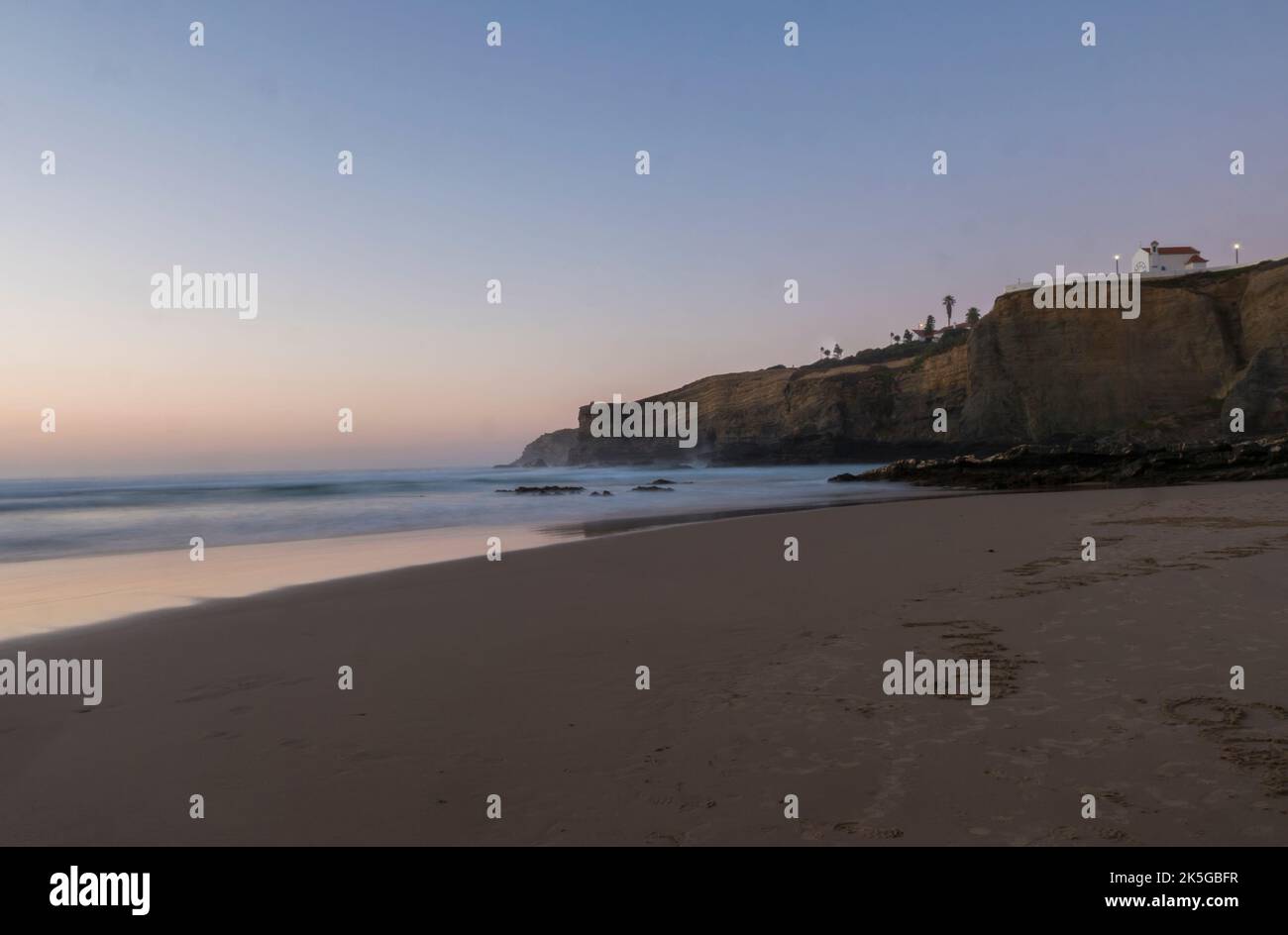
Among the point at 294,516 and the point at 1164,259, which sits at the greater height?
the point at 1164,259

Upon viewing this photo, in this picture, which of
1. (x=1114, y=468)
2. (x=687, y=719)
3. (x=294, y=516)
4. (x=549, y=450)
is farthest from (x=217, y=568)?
(x=549, y=450)

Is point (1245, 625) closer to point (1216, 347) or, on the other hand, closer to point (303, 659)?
point (303, 659)

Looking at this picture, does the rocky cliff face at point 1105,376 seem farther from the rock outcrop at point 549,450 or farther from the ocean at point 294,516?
the rock outcrop at point 549,450

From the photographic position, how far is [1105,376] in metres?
51.6

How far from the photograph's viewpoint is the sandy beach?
3041 millimetres

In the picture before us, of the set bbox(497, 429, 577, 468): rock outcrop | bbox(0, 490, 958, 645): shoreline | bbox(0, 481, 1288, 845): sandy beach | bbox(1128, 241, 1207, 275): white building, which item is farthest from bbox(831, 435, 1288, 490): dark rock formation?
bbox(497, 429, 577, 468): rock outcrop

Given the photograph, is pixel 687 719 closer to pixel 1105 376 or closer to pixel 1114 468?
pixel 1114 468

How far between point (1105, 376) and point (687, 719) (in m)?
58.1

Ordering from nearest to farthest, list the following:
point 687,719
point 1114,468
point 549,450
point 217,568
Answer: point 687,719, point 217,568, point 1114,468, point 549,450

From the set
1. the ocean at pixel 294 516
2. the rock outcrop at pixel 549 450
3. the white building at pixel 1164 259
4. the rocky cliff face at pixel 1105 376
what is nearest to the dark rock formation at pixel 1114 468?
the ocean at pixel 294 516

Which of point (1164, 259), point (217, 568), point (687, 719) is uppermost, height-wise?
point (1164, 259)

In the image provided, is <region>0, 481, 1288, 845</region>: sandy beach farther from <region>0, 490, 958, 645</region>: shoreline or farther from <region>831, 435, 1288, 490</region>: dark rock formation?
<region>831, 435, 1288, 490</region>: dark rock formation

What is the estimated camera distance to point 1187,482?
2384cm
